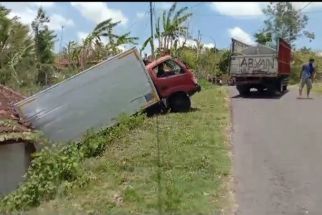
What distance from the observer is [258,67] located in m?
22.3

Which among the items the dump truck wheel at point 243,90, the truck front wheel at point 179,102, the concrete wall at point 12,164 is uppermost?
the dump truck wheel at point 243,90

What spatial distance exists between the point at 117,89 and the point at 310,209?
829 cm

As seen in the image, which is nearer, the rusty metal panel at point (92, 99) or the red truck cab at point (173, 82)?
the rusty metal panel at point (92, 99)

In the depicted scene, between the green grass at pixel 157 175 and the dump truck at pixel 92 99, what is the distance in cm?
116

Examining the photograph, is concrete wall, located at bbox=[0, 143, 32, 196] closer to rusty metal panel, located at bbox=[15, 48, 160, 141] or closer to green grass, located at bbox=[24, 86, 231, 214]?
rusty metal panel, located at bbox=[15, 48, 160, 141]

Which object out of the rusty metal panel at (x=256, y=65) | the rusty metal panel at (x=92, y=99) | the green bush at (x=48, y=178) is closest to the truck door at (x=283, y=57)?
the rusty metal panel at (x=256, y=65)

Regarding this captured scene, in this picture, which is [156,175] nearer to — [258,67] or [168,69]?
[168,69]

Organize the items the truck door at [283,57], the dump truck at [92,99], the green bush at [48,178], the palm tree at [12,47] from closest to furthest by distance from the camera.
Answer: the green bush at [48,178] → the dump truck at [92,99] → the truck door at [283,57] → the palm tree at [12,47]

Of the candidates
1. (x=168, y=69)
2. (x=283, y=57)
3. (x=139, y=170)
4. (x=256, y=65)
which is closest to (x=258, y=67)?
(x=256, y=65)

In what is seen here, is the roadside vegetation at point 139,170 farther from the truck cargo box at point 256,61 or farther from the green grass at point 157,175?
the truck cargo box at point 256,61

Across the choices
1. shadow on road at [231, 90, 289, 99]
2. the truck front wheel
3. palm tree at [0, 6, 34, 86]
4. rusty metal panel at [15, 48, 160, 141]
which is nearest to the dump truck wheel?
shadow on road at [231, 90, 289, 99]

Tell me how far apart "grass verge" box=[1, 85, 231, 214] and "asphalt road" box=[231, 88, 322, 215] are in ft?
1.29

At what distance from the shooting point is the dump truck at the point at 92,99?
561 inches

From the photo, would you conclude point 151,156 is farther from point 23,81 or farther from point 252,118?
point 23,81
